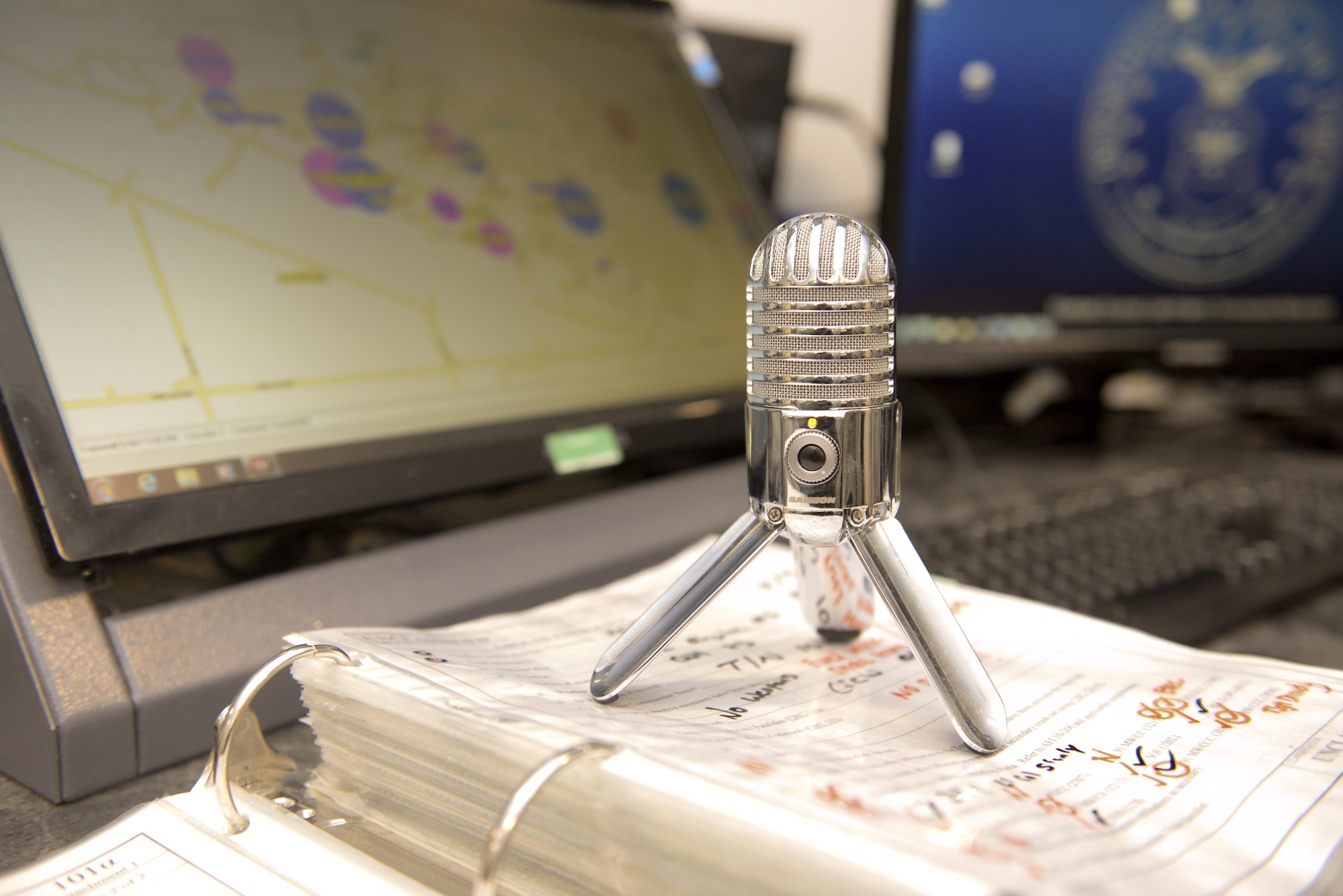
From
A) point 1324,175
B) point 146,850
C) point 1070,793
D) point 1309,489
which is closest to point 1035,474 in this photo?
point 1309,489

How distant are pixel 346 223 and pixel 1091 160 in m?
0.71

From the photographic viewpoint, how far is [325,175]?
530 millimetres

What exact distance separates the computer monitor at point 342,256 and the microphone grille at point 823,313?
27 cm

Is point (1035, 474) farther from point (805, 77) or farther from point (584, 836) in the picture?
point (584, 836)

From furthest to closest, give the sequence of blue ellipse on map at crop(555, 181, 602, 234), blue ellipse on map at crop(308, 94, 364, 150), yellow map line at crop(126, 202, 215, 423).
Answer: blue ellipse on map at crop(555, 181, 602, 234), blue ellipse on map at crop(308, 94, 364, 150), yellow map line at crop(126, 202, 215, 423)

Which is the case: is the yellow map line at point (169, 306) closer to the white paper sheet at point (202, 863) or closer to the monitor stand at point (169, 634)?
the monitor stand at point (169, 634)

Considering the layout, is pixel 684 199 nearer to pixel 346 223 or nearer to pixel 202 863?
pixel 346 223

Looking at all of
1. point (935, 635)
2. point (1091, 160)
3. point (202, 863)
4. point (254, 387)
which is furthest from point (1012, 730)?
point (1091, 160)

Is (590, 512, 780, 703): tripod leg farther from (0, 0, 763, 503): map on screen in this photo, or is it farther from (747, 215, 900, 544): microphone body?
(0, 0, 763, 503): map on screen

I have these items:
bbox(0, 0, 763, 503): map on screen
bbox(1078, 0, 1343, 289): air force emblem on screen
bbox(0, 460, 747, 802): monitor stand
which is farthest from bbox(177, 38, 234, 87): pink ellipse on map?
bbox(1078, 0, 1343, 289): air force emblem on screen

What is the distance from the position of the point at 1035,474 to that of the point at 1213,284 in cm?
28

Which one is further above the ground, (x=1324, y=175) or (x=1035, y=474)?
(x=1324, y=175)

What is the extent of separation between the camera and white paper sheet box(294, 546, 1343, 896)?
22 centimetres

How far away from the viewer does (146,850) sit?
0.87ft
